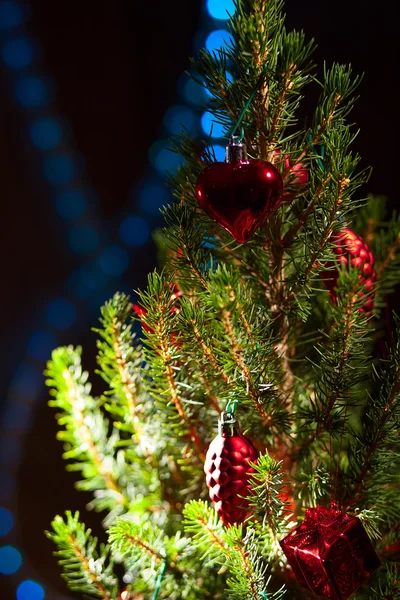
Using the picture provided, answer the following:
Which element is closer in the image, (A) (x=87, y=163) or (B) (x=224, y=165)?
(B) (x=224, y=165)

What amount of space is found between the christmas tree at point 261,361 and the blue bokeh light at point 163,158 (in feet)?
1.64

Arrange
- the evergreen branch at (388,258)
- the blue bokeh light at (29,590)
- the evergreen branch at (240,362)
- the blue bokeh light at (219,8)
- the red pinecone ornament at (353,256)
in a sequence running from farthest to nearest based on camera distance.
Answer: the blue bokeh light at (219,8) < the blue bokeh light at (29,590) < the evergreen branch at (388,258) < the red pinecone ornament at (353,256) < the evergreen branch at (240,362)

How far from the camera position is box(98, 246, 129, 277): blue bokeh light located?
984 millimetres

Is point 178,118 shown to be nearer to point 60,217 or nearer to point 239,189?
point 60,217

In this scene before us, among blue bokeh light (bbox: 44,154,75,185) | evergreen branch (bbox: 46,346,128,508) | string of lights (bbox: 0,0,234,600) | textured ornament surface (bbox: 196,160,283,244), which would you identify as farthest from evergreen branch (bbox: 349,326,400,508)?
blue bokeh light (bbox: 44,154,75,185)

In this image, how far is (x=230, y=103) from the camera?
423 mm

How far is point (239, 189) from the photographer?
37 centimetres

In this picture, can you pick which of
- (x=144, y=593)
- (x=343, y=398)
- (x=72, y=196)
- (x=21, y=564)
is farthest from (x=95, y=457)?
(x=72, y=196)

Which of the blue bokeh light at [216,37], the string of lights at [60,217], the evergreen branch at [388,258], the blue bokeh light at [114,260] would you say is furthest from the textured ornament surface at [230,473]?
the blue bokeh light at [216,37]

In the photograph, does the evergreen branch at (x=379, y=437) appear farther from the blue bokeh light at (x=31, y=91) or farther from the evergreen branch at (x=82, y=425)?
the blue bokeh light at (x=31, y=91)

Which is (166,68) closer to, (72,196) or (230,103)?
(72,196)

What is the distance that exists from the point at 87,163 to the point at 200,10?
35 centimetres

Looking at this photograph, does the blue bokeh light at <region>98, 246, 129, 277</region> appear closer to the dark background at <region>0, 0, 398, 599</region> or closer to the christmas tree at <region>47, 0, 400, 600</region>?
the dark background at <region>0, 0, 398, 599</region>

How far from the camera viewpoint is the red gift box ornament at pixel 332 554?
37cm
